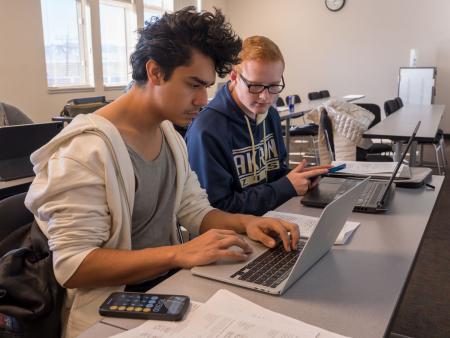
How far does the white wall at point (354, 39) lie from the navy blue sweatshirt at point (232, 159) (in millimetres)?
6756

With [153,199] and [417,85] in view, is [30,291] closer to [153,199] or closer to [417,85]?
Answer: [153,199]

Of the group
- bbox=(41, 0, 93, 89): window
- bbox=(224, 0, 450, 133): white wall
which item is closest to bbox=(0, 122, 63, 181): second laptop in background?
bbox=(41, 0, 93, 89): window

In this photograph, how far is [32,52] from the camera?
17.2 feet

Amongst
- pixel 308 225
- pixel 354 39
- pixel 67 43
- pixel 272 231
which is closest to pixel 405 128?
pixel 308 225

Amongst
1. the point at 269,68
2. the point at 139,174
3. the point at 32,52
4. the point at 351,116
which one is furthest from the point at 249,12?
the point at 139,174

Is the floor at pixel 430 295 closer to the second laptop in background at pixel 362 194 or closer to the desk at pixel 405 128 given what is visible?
the second laptop in background at pixel 362 194

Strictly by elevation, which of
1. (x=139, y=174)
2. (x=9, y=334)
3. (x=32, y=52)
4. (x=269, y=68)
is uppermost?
(x=32, y=52)

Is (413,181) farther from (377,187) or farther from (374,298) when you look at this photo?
(374,298)

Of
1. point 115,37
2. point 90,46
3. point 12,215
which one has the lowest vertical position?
point 12,215

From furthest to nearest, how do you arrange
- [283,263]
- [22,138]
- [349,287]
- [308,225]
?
[22,138]
[308,225]
[283,263]
[349,287]

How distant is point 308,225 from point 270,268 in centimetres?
34

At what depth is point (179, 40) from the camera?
3.70 feet

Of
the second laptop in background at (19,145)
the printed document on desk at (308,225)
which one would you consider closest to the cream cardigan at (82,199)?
the printed document on desk at (308,225)

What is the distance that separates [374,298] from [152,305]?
0.43m
